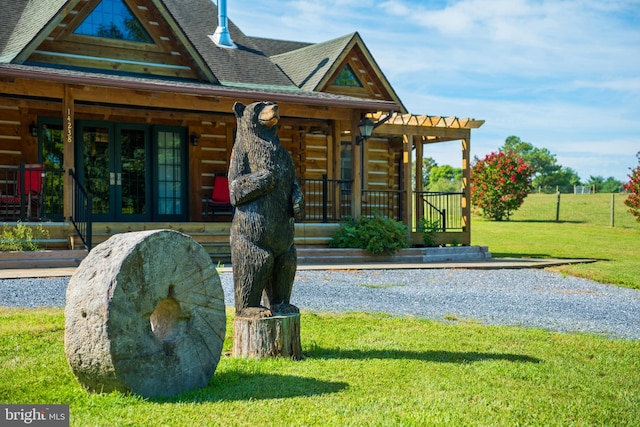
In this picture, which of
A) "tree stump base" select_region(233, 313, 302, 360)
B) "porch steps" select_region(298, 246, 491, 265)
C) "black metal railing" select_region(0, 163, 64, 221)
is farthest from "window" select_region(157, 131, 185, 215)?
"tree stump base" select_region(233, 313, 302, 360)

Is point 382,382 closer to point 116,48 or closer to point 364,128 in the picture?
point 364,128

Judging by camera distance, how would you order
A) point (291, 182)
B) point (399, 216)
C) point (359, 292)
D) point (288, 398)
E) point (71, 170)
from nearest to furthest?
point (288, 398) → point (291, 182) → point (359, 292) → point (71, 170) → point (399, 216)

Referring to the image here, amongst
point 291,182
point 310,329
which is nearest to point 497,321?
point 310,329

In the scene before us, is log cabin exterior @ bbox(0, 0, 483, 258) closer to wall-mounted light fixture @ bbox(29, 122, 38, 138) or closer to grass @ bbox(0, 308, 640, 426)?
wall-mounted light fixture @ bbox(29, 122, 38, 138)

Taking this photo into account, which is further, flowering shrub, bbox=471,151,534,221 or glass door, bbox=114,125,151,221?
flowering shrub, bbox=471,151,534,221

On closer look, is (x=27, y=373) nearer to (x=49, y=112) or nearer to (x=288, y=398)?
(x=288, y=398)

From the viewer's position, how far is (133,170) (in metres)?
15.9

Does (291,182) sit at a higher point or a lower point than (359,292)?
higher

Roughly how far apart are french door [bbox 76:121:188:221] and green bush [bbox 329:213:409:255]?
3887mm

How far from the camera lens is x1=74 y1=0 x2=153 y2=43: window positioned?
14.6 metres

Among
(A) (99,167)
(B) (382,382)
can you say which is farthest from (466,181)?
(B) (382,382)

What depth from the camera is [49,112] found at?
1484 cm

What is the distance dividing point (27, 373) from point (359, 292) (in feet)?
18.3

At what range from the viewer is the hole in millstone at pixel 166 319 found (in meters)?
4.76
